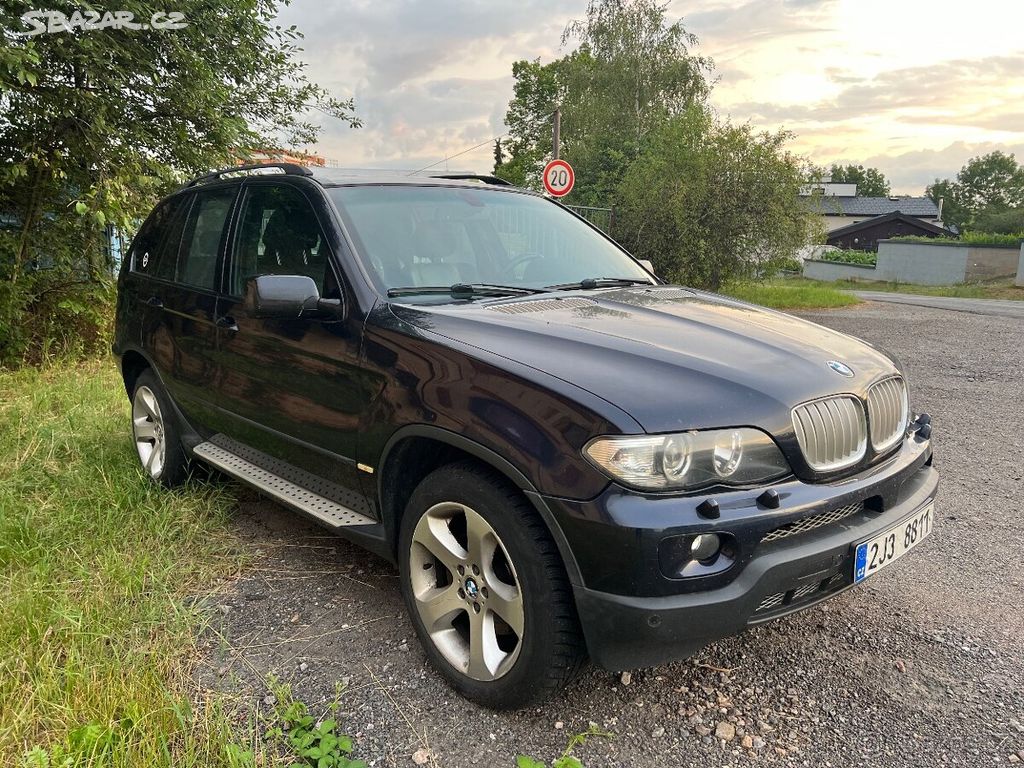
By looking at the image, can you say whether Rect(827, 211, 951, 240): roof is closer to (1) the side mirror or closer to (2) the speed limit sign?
(2) the speed limit sign

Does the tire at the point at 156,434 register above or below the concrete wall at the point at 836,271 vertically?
above

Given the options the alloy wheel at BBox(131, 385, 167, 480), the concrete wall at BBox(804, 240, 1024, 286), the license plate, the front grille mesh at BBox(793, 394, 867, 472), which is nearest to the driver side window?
the alloy wheel at BBox(131, 385, 167, 480)

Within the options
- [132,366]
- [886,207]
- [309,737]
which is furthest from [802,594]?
[886,207]

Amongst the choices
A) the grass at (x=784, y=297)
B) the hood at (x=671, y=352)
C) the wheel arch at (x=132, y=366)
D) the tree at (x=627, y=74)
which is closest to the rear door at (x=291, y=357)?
the hood at (x=671, y=352)

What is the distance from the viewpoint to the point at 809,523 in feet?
7.04

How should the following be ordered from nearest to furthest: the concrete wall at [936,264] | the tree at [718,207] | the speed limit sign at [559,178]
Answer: the speed limit sign at [559,178], the tree at [718,207], the concrete wall at [936,264]

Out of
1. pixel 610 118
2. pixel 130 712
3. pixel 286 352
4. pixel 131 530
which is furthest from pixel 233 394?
pixel 610 118

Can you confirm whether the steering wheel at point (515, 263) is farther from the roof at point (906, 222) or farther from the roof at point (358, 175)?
the roof at point (906, 222)

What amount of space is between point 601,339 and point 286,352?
1.40 metres

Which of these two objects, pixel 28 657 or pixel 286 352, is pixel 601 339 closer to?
pixel 286 352

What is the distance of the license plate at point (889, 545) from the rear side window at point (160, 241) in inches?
146

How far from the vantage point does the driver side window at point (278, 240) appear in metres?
3.09

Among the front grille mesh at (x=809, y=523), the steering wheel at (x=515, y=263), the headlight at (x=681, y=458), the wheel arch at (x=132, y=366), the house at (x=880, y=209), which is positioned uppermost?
the house at (x=880, y=209)

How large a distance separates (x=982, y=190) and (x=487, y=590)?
4315 inches
